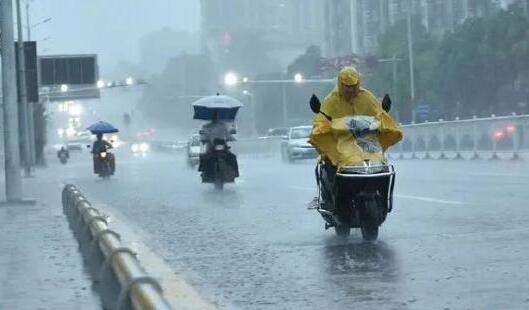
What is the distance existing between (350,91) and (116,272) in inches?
257

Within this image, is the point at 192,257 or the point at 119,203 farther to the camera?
the point at 119,203

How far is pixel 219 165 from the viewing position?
32.0 m

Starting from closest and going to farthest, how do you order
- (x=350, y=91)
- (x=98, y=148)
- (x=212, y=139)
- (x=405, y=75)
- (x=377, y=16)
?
(x=350, y=91) < (x=212, y=139) < (x=98, y=148) < (x=405, y=75) < (x=377, y=16)

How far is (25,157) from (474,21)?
36.2m

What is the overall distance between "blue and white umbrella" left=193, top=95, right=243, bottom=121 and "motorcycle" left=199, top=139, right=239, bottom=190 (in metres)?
1.32

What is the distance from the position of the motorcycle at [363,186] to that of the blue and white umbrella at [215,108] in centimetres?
1865

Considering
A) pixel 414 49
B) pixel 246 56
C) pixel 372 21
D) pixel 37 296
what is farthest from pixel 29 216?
pixel 246 56

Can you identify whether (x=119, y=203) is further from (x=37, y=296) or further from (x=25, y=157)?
(x=25, y=157)

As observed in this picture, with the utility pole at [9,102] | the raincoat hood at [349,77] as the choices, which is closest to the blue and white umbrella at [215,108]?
the utility pole at [9,102]

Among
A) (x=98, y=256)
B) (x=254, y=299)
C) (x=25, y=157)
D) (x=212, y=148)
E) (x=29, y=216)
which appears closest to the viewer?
(x=254, y=299)

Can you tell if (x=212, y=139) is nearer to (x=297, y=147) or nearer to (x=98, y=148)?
(x=98, y=148)

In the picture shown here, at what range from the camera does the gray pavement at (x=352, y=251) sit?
10.3m

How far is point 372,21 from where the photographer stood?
454ft

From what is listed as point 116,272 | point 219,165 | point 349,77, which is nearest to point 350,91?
point 349,77
